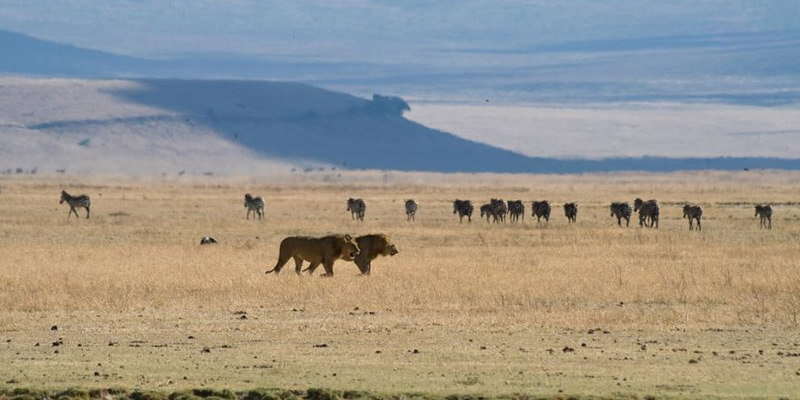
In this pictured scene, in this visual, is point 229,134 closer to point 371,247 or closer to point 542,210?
point 542,210

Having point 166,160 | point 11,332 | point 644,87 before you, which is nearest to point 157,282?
point 11,332

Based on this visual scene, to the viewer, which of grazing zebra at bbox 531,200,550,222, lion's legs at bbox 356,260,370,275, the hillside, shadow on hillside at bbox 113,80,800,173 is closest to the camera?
lion's legs at bbox 356,260,370,275

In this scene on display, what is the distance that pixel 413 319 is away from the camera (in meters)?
17.8

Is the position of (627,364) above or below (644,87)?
below

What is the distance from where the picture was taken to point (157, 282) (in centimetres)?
2172

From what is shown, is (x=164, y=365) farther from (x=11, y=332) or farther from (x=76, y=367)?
(x=11, y=332)

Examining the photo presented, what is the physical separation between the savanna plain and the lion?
0.33 m

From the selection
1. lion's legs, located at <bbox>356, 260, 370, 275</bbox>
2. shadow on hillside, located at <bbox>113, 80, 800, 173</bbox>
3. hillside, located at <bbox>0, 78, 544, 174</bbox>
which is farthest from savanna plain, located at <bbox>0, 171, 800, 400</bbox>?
shadow on hillside, located at <bbox>113, 80, 800, 173</bbox>

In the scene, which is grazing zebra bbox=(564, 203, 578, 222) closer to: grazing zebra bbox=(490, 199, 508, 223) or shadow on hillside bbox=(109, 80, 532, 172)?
grazing zebra bbox=(490, 199, 508, 223)

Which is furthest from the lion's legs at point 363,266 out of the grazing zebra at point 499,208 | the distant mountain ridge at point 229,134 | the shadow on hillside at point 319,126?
the shadow on hillside at point 319,126

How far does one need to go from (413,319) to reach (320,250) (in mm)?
5457

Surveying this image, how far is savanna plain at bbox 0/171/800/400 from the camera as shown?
13555mm

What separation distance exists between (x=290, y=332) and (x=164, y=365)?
8.44ft

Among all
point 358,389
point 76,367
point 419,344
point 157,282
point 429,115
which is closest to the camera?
point 358,389
